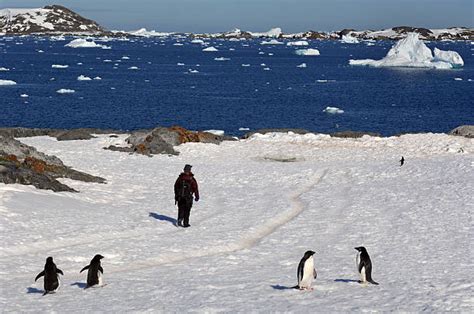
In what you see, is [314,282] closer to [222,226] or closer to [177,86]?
[222,226]

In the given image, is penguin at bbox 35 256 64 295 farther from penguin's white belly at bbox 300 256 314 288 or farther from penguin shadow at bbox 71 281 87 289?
penguin's white belly at bbox 300 256 314 288

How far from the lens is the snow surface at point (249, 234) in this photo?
13672mm

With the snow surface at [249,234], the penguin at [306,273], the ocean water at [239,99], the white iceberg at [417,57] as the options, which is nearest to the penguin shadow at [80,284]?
the snow surface at [249,234]

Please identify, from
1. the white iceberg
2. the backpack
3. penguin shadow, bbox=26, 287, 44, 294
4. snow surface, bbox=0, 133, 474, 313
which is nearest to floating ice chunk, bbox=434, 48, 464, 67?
the white iceberg

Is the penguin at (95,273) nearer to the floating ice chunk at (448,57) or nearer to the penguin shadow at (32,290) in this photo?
the penguin shadow at (32,290)

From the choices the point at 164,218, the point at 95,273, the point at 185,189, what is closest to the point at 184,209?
the point at 185,189

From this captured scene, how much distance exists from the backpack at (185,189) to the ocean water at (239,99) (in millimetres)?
43103

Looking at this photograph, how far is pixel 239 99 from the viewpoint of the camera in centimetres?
9506

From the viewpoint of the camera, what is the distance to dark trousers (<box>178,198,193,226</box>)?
877 inches

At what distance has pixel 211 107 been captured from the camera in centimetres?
8544

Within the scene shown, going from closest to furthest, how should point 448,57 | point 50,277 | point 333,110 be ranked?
point 50,277
point 333,110
point 448,57

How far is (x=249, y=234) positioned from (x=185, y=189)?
2565 millimetres

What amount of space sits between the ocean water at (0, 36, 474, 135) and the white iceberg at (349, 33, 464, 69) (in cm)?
205

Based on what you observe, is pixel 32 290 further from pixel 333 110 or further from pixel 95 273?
pixel 333 110
